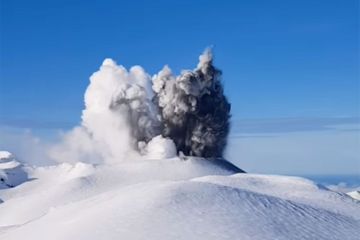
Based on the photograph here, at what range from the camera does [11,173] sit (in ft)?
496

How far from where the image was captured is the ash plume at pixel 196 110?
126625mm

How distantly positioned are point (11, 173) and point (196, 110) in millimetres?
50531

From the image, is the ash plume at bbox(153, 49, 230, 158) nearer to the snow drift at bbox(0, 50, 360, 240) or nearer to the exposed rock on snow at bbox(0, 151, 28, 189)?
the snow drift at bbox(0, 50, 360, 240)

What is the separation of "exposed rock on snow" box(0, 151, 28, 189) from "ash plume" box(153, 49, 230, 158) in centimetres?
3951

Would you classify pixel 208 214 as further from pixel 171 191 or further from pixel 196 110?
pixel 196 110

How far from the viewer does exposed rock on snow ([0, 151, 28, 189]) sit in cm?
14462

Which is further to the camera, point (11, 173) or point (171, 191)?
point (11, 173)

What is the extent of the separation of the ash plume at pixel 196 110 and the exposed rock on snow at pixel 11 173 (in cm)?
A: 3951

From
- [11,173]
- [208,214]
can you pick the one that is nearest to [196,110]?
[11,173]

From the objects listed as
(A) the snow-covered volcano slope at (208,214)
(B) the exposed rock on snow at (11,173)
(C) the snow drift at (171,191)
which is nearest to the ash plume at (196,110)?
(C) the snow drift at (171,191)

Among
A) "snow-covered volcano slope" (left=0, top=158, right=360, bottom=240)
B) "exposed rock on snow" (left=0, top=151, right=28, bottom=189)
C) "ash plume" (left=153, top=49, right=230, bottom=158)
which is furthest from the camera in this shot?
"exposed rock on snow" (left=0, top=151, right=28, bottom=189)

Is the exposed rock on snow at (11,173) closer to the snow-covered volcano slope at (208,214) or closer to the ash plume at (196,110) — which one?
the ash plume at (196,110)

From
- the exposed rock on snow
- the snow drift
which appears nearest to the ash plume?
the snow drift

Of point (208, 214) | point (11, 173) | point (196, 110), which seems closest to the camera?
point (208, 214)
